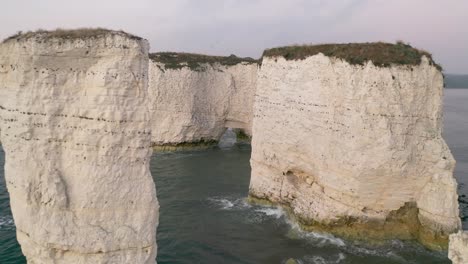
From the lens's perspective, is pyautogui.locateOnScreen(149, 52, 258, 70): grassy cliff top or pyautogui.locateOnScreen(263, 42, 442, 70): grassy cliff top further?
pyautogui.locateOnScreen(149, 52, 258, 70): grassy cliff top

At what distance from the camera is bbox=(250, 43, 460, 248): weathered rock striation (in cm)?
1578

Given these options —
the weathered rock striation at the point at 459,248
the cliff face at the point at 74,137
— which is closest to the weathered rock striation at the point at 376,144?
the weathered rock striation at the point at 459,248

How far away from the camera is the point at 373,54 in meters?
16.1

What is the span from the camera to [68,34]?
9.15 meters

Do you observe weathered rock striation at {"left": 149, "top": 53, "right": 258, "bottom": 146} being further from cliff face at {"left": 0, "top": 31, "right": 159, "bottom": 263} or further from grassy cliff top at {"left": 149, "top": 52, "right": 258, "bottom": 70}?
cliff face at {"left": 0, "top": 31, "right": 159, "bottom": 263}

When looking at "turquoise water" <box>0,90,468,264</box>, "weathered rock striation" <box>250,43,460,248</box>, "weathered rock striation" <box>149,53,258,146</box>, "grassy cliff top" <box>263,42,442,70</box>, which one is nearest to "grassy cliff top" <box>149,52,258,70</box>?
"weathered rock striation" <box>149,53,258,146</box>

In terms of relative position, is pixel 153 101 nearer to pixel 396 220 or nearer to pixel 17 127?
pixel 396 220

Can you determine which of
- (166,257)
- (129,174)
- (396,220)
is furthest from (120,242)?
(396,220)

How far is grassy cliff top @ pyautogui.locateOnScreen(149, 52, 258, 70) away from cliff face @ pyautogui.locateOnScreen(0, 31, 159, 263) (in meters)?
24.2

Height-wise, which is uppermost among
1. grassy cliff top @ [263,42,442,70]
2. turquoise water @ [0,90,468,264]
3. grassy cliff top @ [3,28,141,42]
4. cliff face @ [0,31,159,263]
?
grassy cliff top @ [263,42,442,70]

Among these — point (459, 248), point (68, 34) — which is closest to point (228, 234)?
point (459, 248)

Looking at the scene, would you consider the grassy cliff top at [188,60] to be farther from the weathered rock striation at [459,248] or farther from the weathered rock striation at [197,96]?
the weathered rock striation at [459,248]

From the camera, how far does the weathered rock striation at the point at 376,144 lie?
15.8 meters

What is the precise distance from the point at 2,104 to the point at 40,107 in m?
1.26
